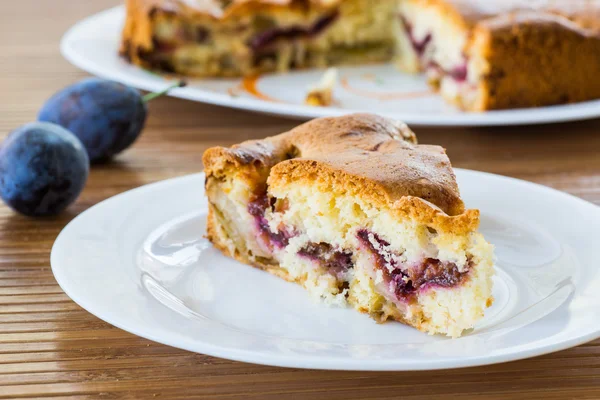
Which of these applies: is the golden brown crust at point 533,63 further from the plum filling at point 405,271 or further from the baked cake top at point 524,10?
the plum filling at point 405,271

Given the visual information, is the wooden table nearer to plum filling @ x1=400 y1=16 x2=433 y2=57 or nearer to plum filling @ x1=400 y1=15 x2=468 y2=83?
plum filling @ x1=400 y1=15 x2=468 y2=83

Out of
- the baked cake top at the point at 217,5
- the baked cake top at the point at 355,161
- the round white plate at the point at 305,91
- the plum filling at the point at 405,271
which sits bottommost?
the round white plate at the point at 305,91

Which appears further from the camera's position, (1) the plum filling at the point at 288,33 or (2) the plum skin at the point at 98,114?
(1) the plum filling at the point at 288,33

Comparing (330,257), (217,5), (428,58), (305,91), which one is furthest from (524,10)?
(330,257)

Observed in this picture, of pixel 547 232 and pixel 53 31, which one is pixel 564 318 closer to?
pixel 547 232

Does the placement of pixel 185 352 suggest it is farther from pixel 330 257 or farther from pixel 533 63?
pixel 533 63

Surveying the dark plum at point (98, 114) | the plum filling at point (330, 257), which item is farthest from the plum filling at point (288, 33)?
the plum filling at point (330, 257)
